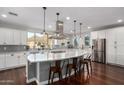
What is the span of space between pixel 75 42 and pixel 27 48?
4.82 meters

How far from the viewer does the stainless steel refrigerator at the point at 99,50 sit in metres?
6.21

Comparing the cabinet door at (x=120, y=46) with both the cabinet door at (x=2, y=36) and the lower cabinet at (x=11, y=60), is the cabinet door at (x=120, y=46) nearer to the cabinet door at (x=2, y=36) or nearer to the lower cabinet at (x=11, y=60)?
the lower cabinet at (x=11, y=60)

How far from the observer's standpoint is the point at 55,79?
3236 millimetres

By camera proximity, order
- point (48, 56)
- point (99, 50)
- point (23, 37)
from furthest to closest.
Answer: point (99, 50) < point (23, 37) < point (48, 56)

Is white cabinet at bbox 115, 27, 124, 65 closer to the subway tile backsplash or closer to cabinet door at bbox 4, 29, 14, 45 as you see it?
the subway tile backsplash

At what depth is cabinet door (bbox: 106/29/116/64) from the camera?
5699 millimetres

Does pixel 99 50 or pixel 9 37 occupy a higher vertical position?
pixel 9 37

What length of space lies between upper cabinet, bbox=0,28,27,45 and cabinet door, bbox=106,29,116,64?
543cm

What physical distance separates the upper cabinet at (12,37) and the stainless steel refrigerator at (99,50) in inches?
192

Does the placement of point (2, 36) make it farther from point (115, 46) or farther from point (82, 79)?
point (115, 46)

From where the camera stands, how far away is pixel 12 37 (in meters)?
5.25

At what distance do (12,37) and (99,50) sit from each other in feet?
18.6

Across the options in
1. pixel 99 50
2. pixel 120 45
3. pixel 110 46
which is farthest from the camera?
pixel 99 50

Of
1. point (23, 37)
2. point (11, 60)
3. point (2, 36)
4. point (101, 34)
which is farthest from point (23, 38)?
point (101, 34)
